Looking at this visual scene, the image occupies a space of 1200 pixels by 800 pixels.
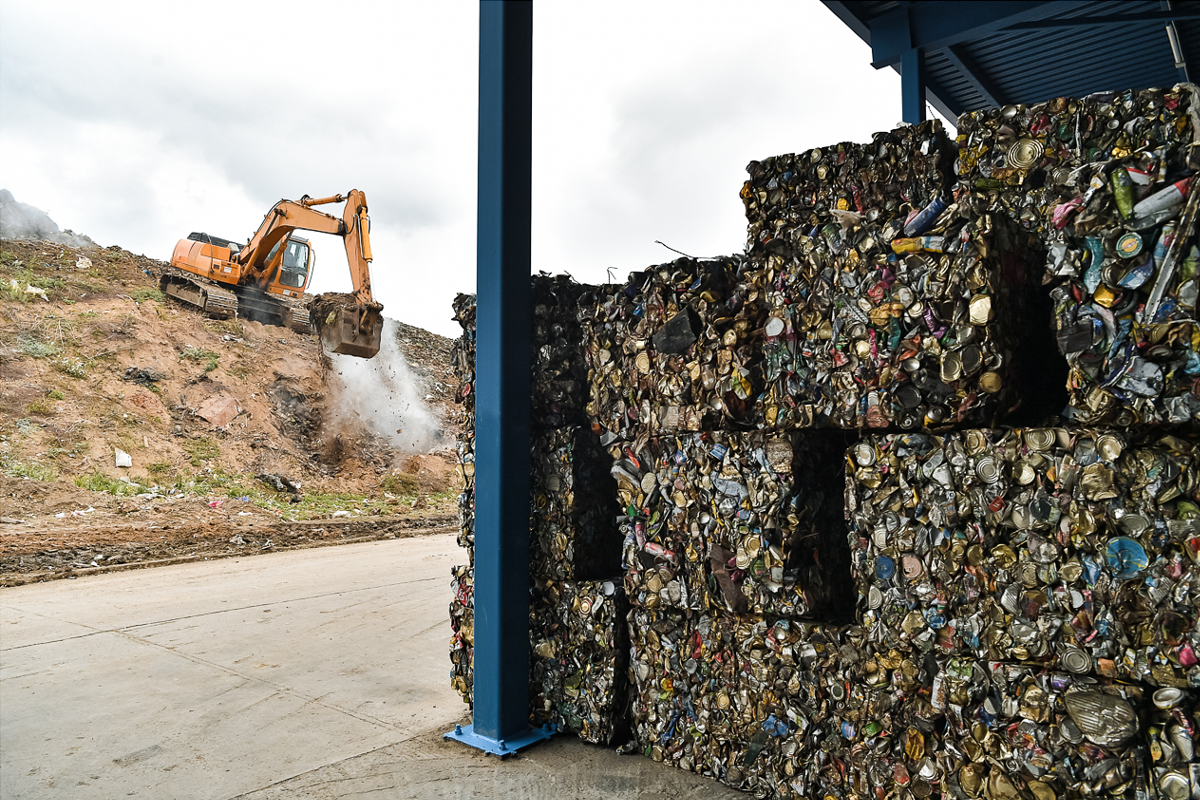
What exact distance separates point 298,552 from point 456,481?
28.3ft

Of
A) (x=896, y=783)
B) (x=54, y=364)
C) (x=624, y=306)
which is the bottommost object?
(x=896, y=783)

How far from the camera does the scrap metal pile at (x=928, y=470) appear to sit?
2059 millimetres

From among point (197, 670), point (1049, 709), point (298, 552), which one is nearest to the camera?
point (1049, 709)

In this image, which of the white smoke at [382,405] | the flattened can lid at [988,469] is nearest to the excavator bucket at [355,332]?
the white smoke at [382,405]

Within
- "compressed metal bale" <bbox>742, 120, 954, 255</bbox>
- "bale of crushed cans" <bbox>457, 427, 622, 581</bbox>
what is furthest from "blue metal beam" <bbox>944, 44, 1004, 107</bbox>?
"bale of crushed cans" <bbox>457, 427, 622, 581</bbox>

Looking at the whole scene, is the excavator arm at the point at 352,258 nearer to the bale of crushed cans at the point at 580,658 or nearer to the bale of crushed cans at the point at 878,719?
the bale of crushed cans at the point at 580,658

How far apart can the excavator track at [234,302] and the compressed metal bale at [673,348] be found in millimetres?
17280

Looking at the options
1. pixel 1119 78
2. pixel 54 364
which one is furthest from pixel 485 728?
pixel 54 364

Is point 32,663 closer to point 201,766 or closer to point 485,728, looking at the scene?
point 201,766

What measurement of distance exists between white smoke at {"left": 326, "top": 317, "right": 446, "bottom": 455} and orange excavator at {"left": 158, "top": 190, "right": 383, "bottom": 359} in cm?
133

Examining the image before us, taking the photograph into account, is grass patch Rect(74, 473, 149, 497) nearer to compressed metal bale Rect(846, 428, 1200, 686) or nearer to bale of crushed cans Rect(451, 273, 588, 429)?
bale of crushed cans Rect(451, 273, 588, 429)

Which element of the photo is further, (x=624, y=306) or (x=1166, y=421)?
(x=624, y=306)

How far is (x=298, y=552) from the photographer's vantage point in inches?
407

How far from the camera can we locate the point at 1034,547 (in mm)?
2230
